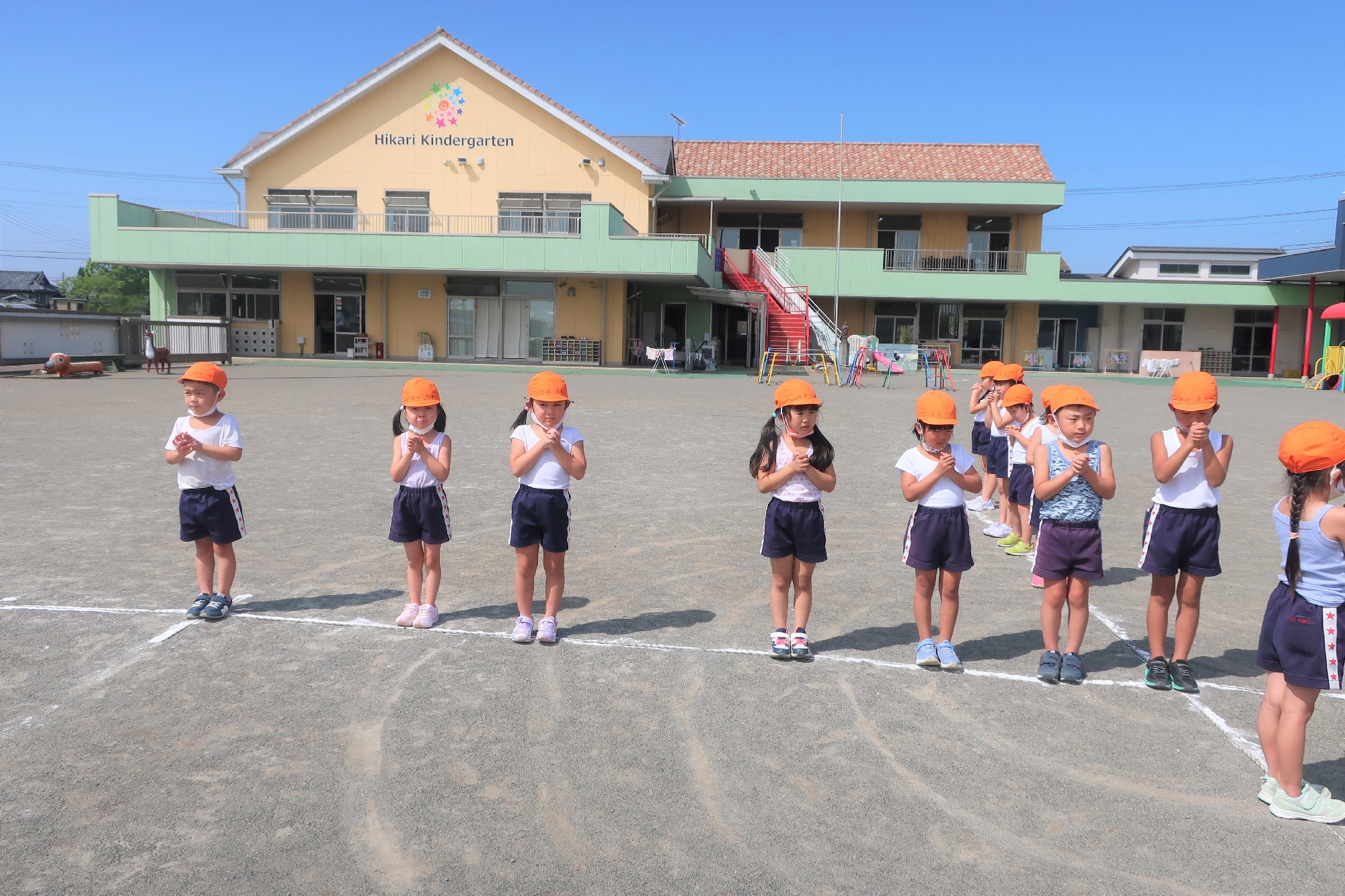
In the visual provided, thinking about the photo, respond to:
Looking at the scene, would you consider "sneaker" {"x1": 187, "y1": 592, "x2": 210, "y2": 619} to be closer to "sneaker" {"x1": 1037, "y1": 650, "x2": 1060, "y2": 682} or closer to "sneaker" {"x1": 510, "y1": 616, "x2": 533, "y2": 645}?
"sneaker" {"x1": 510, "y1": 616, "x2": 533, "y2": 645}

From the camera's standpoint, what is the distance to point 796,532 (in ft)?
16.6

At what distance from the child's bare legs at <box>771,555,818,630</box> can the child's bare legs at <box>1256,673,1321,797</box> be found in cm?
213

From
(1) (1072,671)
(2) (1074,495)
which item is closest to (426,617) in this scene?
(1) (1072,671)

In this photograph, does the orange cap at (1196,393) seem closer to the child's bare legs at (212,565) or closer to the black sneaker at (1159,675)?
the black sneaker at (1159,675)

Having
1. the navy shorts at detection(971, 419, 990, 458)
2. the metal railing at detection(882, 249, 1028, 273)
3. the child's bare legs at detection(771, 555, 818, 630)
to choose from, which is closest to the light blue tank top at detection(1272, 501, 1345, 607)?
the child's bare legs at detection(771, 555, 818, 630)

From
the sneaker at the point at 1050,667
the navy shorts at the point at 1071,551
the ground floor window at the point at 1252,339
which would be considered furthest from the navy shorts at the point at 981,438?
the ground floor window at the point at 1252,339

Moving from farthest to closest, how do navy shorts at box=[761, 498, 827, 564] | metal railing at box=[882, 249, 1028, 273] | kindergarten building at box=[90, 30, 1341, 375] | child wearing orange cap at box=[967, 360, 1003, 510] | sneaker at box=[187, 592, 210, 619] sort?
1. metal railing at box=[882, 249, 1028, 273]
2. kindergarten building at box=[90, 30, 1341, 375]
3. child wearing orange cap at box=[967, 360, 1003, 510]
4. sneaker at box=[187, 592, 210, 619]
5. navy shorts at box=[761, 498, 827, 564]

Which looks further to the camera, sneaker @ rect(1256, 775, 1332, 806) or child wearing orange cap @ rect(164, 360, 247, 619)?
child wearing orange cap @ rect(164, 360, 247, 619)

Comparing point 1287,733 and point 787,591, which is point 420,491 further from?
point 1287,733

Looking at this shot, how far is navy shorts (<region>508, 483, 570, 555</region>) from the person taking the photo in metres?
5.21

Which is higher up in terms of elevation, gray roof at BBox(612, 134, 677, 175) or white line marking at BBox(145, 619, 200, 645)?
gray roof at BBox(612, 134, 677, 175)

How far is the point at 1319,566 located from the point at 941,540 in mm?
1720

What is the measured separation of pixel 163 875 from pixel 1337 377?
3913cm

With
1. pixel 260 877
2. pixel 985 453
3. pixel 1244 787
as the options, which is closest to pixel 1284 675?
pixel 1244 787
